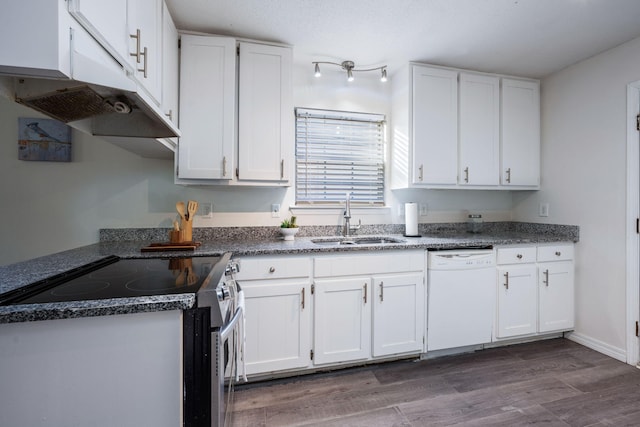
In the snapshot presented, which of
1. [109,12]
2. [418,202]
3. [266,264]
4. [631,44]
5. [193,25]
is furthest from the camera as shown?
[418,202]

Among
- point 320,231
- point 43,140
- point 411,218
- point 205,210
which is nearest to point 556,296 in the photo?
point 411,218

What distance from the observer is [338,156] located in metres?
2.76

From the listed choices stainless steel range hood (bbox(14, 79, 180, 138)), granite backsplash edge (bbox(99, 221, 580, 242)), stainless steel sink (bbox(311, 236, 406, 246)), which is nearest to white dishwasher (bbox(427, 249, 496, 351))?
stainless steel sink (bbox(311, 236, 406, 246))

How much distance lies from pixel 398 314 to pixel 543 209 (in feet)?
6.32

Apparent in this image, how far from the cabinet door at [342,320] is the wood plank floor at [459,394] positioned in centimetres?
16

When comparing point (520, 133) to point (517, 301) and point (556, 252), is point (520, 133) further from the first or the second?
point (517, 301)

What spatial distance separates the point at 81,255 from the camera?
1646 mm

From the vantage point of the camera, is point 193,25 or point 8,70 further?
point 193,25

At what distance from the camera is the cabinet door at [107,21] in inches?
39.5

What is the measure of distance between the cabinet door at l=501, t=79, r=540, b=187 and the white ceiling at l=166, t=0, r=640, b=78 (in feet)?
0.96

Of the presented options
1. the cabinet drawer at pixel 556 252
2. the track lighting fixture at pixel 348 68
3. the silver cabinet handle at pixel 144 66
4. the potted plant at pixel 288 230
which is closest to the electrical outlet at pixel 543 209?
the cabinet drawer at pixel 556 252

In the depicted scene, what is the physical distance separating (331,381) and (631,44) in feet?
11.0

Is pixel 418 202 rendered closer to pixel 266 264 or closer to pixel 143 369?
pixel 266 264

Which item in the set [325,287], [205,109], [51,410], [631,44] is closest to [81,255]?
[51,410]
